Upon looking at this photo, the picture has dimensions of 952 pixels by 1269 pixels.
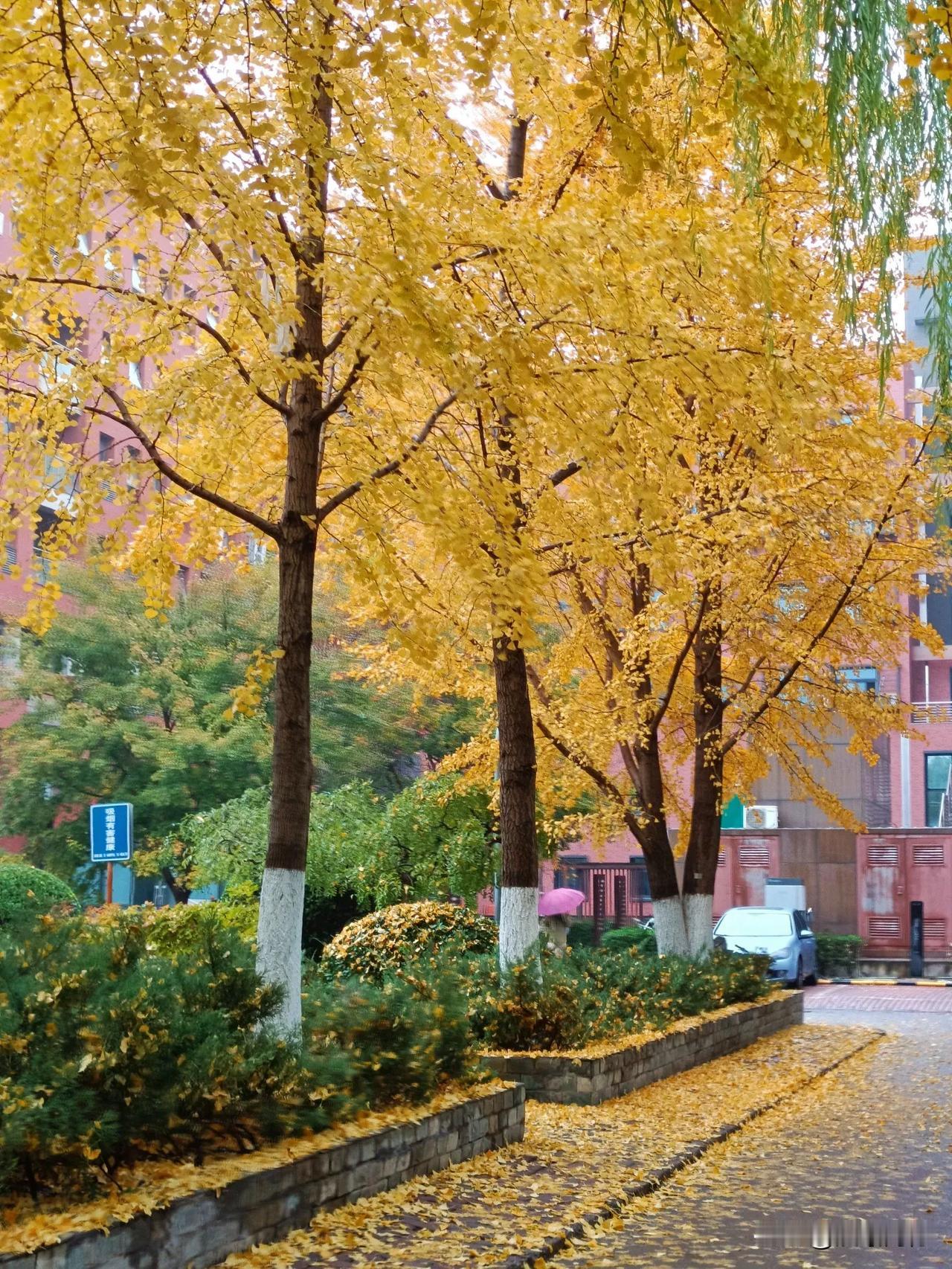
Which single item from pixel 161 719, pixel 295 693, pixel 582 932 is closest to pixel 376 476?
pixel 295 693

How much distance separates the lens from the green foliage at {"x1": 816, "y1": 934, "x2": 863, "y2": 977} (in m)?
35.8

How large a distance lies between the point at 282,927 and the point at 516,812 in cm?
423

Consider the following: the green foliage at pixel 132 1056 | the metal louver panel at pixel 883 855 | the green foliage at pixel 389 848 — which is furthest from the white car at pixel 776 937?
the green foliage at pixel 132 1056

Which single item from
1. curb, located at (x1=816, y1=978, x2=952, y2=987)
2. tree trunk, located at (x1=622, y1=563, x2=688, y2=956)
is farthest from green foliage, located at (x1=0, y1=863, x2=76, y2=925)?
curb, located at (x1=816, y1=978, x2=952, y2=987)

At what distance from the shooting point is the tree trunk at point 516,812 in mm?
12609

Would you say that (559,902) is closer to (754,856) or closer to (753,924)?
(753,924)

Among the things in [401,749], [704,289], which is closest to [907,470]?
[704,289]

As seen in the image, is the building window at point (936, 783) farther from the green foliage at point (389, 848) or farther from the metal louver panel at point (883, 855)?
the green foliage at point (389, 848)

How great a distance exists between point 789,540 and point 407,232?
8.82 m

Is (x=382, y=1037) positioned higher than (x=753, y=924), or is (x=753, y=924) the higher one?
(x=382, y=1037)

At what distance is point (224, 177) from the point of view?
24.8ft

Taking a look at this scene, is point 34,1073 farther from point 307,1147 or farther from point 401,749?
point 401,749

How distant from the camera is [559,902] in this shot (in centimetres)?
3212

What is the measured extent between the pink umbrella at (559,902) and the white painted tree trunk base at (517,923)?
742 inches
